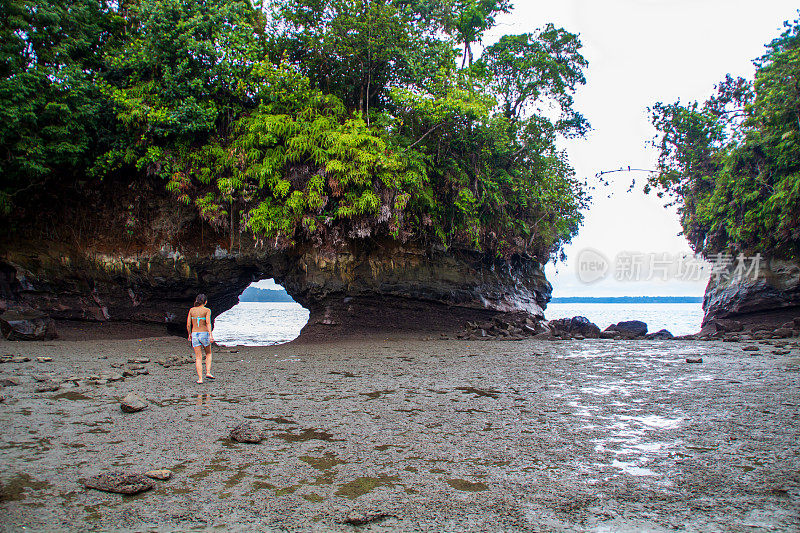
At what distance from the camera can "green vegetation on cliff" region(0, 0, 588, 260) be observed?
45.4ft

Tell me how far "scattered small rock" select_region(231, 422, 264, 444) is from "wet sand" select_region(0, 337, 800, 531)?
76 millimetres

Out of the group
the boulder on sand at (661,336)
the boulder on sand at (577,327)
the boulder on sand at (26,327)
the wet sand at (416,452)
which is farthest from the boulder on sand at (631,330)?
the boulder on sand at (26,327)

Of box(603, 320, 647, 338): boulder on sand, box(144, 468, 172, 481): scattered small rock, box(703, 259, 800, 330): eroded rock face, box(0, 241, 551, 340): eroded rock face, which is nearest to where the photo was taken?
box(144, 468, 172, 481): scattered small rock

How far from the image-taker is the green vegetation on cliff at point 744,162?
17.6 metres

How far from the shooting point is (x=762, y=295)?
1958 centimetres

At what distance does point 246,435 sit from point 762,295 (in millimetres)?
23789

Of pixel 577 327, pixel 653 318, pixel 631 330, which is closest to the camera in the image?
pixel 631 330

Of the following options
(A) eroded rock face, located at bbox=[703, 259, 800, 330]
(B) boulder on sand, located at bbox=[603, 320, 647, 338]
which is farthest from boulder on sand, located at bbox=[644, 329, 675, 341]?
(A) eroded rock face, located at bbox=[703, 259, 800, 330]

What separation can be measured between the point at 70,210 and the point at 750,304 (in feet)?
98.1

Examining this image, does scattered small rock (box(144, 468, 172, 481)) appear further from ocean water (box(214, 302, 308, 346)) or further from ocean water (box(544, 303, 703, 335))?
ocean water (box(544, 303, 703, 335))

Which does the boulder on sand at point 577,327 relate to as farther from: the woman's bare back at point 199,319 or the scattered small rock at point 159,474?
the scattered small rock at point 159,474

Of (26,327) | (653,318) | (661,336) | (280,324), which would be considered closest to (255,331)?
(280,324)

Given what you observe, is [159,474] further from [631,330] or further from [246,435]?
[631,330]

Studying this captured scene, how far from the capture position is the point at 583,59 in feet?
67.6
